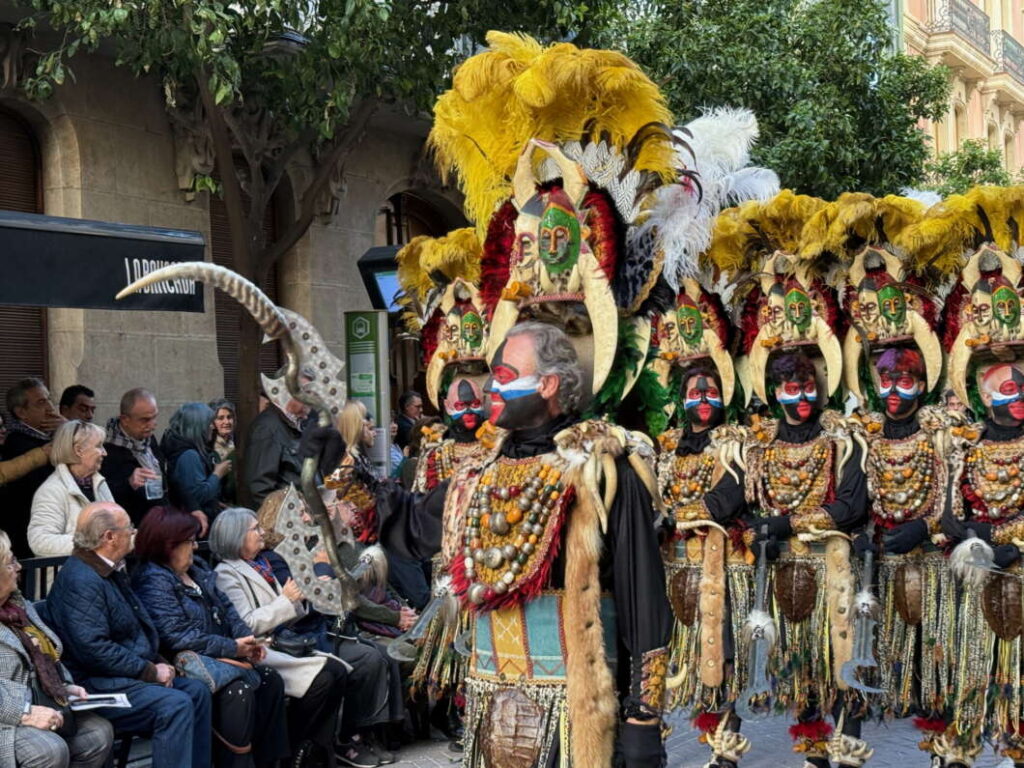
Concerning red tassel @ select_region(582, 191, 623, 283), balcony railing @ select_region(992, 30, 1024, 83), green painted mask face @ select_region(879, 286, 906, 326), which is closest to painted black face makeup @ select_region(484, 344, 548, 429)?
red tassel @ select_region(582, 191, 623, 283)

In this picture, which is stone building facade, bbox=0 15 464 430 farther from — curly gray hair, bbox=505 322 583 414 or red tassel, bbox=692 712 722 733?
curly gray hair, bbox=505 322 583 414

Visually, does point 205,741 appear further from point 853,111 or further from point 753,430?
point 853,111

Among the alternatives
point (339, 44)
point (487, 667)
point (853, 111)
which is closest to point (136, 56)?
point (339, 44)

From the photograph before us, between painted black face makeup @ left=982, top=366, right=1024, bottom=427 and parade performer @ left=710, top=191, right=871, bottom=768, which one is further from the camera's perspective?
parade performer @ left=710, top=191, right=871, bottom=768

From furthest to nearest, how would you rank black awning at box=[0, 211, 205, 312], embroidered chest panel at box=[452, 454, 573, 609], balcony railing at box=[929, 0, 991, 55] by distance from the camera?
balcony railing at box=[929, 0, 991, 55]
black awning at box=[0, 211, 205, 312]
embroidered chest panel at box=[452, 454, 573, 609]

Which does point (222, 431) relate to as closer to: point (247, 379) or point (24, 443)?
point (24, 443)

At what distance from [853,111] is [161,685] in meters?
11.8

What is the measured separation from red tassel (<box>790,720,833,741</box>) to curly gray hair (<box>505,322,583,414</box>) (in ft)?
12.3

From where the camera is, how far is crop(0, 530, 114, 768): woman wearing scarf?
5844 millimetres

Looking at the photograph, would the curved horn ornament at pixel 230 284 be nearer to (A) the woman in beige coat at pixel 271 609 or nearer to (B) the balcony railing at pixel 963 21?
(A) the woman in beige coat at pixel 271 609

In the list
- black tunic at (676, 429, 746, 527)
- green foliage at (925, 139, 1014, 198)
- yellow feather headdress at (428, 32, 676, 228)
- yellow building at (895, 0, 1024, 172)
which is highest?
yellow building at (895, 0, 1024, 172)

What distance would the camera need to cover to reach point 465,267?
333 inches

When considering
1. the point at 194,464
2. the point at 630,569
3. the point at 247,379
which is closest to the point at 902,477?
the point at 630,569

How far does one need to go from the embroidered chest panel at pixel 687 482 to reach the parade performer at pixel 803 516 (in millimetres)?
241
